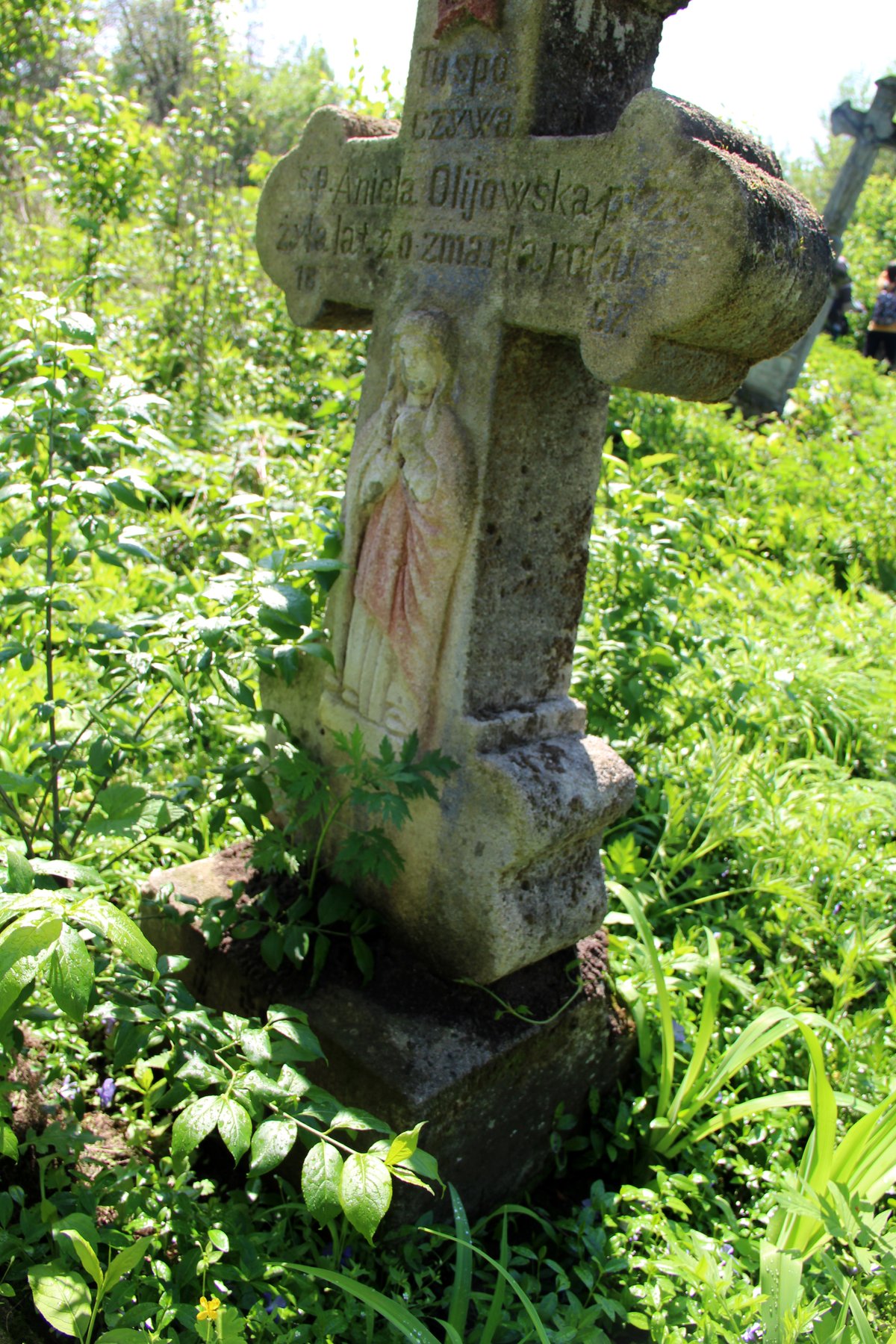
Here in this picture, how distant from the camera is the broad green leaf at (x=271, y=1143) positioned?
1.32m

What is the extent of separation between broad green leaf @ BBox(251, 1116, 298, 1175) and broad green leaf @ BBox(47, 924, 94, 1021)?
319 mm

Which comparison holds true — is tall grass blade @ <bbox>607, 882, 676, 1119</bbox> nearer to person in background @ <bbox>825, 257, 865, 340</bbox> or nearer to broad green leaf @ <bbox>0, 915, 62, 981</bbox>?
broad green leaf @ <bbox>0, 915, 62, 981</bbox>

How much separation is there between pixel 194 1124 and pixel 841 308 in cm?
1211

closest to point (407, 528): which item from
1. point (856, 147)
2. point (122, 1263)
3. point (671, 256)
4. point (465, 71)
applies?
point (671, 256)

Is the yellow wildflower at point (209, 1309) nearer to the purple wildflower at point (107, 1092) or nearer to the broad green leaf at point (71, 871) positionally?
the broad green leaf at point (71, 871)

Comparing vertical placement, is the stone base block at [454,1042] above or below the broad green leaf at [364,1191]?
below

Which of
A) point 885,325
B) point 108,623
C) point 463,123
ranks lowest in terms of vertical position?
point 108,623

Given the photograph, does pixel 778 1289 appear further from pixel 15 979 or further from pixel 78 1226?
pixel 15 979

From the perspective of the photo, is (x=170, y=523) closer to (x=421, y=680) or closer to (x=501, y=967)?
(x=421, y=680)

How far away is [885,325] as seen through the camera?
10.3 m

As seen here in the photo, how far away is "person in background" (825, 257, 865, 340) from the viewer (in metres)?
10.5

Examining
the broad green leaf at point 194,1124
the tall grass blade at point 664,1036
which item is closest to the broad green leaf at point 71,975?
the broad green leaf at point 194,1124

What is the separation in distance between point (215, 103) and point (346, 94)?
1.07 meters

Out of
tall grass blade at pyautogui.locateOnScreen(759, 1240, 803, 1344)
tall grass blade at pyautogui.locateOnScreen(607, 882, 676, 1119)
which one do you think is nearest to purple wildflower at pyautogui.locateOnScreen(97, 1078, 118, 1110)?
tall grass blade at pyautogui.locateOnScreen(607, 882, 676, 1119)
